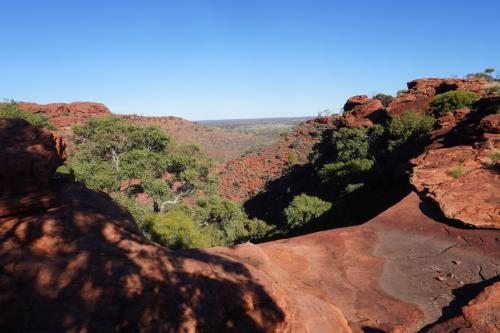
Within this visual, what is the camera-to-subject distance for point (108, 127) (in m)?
21.0

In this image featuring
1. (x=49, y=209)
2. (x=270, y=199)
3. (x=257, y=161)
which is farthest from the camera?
(x=257, y=161)

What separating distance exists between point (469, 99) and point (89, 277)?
26.9 meters

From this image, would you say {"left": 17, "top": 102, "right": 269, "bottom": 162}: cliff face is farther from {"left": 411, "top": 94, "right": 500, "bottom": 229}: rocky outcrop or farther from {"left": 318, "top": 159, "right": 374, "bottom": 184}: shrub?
{"left": 411, "top": 94, "right": 500, "bottom": 229}: rocky outcrop

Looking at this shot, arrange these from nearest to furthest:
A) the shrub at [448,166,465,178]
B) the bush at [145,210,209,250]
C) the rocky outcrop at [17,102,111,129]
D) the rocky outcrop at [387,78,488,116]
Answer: the shrub at [448,166,465,178]
the bush at [145,210,209,250]
the rocky outcrop at [387,78,488,116]
the rocky outcrop at [17,102,111,129]

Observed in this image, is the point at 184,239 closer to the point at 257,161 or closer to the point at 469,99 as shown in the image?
the point at 469,99

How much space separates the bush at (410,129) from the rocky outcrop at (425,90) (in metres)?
3.09

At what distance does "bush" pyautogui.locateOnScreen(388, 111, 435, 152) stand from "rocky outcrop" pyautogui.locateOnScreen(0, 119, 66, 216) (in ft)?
64.6

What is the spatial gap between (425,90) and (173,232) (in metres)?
29.8

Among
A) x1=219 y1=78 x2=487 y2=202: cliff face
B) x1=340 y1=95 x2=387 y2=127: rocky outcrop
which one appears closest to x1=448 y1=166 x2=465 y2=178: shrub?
x1=219 y1=78 x2=487 y2=202: cliff face

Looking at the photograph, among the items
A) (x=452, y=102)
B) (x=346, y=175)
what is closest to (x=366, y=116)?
(x=452, y=102)

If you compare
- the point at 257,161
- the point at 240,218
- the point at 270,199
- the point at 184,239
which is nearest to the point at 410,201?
the point at 184,239

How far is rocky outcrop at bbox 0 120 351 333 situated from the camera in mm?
3879

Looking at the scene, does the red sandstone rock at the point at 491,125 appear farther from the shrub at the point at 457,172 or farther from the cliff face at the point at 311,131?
the cliff face at the point at 311,131

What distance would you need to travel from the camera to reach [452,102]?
2356 cm
